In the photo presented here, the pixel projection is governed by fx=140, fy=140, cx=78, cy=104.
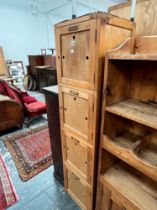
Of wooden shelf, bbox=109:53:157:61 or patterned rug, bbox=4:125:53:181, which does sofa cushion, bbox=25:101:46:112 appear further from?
wooden shelf, bbox=109:53:157:61

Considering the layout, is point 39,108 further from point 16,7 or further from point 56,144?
point 16,7

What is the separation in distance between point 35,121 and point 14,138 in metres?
0.74

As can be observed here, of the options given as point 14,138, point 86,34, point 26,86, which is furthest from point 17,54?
point 86,34

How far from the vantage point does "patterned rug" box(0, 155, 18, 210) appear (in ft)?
4.79

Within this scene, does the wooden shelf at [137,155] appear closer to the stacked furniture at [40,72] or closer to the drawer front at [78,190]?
the drawer front at [78,190]

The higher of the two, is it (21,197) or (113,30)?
(113,30)

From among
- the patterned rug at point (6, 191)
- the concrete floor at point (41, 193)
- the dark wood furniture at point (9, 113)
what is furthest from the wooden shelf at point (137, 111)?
the dark wood furniture at point (9, 113)

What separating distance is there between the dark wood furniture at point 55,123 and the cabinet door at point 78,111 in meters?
0.16

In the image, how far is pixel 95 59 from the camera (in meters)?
0.78

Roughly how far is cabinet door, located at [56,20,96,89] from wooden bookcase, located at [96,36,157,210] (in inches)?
4.6

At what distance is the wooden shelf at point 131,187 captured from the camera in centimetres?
85

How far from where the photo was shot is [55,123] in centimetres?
139

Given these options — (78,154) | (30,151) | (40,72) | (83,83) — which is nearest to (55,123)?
(78,154)

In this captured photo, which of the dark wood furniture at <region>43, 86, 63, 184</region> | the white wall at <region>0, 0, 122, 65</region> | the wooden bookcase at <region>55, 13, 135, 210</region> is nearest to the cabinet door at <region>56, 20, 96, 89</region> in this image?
the wooden bookcase at <region>55, 13, 135, 210</region>
